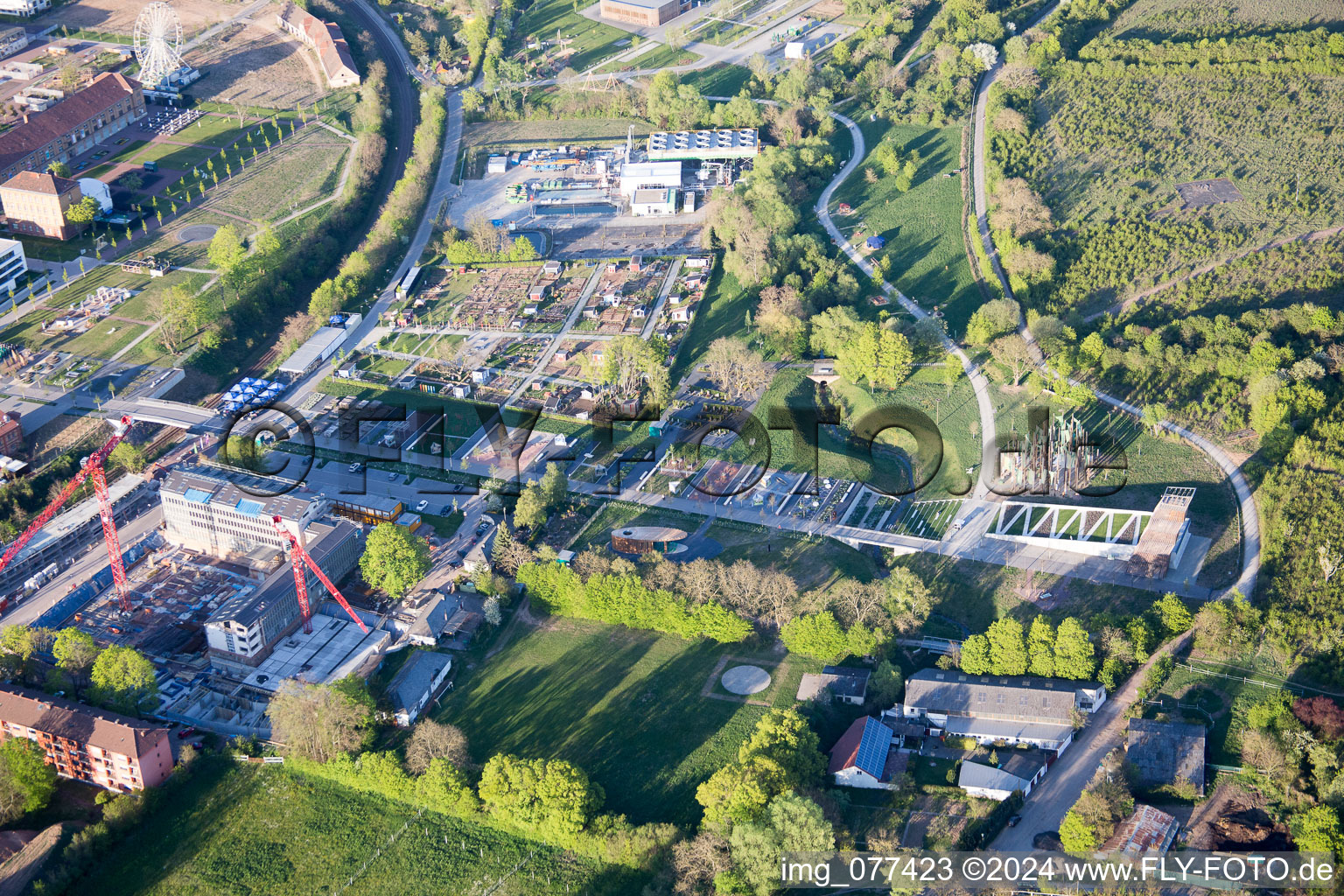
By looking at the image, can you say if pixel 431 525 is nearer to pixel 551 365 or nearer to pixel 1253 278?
pixel 551 365

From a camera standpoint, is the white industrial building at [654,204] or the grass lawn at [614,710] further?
the white industrial building at [654,204]

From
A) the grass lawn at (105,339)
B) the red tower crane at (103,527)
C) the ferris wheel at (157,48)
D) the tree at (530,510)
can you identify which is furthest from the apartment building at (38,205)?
the tree at (530,510)

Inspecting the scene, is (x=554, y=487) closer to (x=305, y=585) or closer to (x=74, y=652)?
(x=305, y=585)

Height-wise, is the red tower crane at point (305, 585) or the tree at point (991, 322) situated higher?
the tree at point (991, 322)

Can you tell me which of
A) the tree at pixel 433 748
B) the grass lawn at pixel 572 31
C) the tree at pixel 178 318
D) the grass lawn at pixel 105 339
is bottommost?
the tree at pixel 433 748

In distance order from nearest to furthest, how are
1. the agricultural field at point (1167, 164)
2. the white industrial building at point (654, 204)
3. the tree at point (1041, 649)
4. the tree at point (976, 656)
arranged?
the tree at point (1041, 649) → the tree at point (976, 656) → the agricultural field at point (1167, 164) → the white industrial building at point (654, 204)

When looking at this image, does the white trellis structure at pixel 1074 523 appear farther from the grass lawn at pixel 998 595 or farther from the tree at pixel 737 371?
the tree at pixel 737 371

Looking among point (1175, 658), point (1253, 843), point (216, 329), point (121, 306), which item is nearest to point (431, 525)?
point (216, 329)
